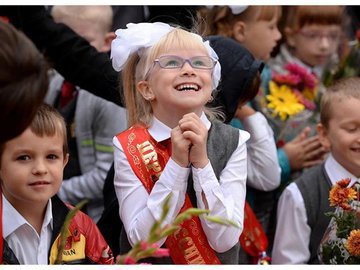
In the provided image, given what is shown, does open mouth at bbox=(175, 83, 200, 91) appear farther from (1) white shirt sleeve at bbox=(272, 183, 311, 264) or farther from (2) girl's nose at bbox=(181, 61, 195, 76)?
(1) white shirt sleeve at bbox=(272, 183, 311, 264)

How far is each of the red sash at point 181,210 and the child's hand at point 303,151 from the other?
1.63m

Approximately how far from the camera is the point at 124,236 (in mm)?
3242

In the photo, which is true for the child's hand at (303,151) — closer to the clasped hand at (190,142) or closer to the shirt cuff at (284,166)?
the shirt cuff at (284,166)

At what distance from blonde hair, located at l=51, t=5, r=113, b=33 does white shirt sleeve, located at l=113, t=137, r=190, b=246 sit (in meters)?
1.61

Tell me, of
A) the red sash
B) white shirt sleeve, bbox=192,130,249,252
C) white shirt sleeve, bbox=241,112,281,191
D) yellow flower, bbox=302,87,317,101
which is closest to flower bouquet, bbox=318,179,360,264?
white shirt sleeve, bbox=192,130,249,252

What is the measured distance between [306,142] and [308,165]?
0.12 meters

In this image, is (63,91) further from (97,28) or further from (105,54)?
(105,54)

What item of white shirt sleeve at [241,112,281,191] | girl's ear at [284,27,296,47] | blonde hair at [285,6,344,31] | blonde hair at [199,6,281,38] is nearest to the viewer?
white shirt sleeve at [241,112,281,191]

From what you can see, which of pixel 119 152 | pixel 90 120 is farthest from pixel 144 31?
pixel 90 120

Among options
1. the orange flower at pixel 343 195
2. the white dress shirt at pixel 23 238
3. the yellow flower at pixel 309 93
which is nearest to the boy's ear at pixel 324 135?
the yellow flower at pixel 309 93

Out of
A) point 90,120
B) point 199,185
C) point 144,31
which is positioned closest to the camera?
point 199,185

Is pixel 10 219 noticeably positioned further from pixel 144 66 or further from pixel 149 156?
pixel 144 66

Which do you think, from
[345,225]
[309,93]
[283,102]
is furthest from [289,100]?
[345,225]

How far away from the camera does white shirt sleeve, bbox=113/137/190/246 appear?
2945mm
